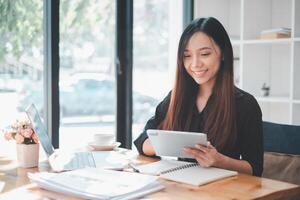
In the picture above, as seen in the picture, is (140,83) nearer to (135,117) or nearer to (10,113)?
(135,117)

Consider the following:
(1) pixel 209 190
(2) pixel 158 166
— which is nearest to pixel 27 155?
(2) pixel 158 166

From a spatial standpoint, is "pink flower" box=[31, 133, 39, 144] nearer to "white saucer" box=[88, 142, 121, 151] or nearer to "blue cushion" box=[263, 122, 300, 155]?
"white saucer" box=[88, 142, 121, 151]

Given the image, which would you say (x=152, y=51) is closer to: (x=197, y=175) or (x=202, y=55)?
(x=202, y=55)

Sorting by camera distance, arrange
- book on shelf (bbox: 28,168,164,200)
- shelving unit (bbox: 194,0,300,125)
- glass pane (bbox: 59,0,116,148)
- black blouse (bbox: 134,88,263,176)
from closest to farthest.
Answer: book on shelf (bbox: 28,168,164,200), black blouse (bbox: 134,88,263,176), glass pane (bbox: 59,0,116,148), shelving unit (bbox: 194,0,300,125)

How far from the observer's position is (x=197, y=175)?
5.03 feet

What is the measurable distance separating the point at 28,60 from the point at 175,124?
1307 millimetres

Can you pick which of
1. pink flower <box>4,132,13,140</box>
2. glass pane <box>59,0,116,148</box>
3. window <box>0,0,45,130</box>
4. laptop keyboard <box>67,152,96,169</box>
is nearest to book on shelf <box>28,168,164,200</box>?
laptop keyboard <box>67,152,96,169</box>

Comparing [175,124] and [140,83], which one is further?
[140,83]

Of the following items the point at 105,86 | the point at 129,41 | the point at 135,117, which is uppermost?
the point at 129,41

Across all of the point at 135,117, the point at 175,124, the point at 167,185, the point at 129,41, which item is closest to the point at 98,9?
the point at 129,41

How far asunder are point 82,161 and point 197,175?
47 cm

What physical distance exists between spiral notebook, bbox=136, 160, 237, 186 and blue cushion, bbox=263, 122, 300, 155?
67cm

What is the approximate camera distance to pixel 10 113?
285cm

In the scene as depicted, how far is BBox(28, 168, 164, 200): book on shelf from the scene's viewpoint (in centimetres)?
127
